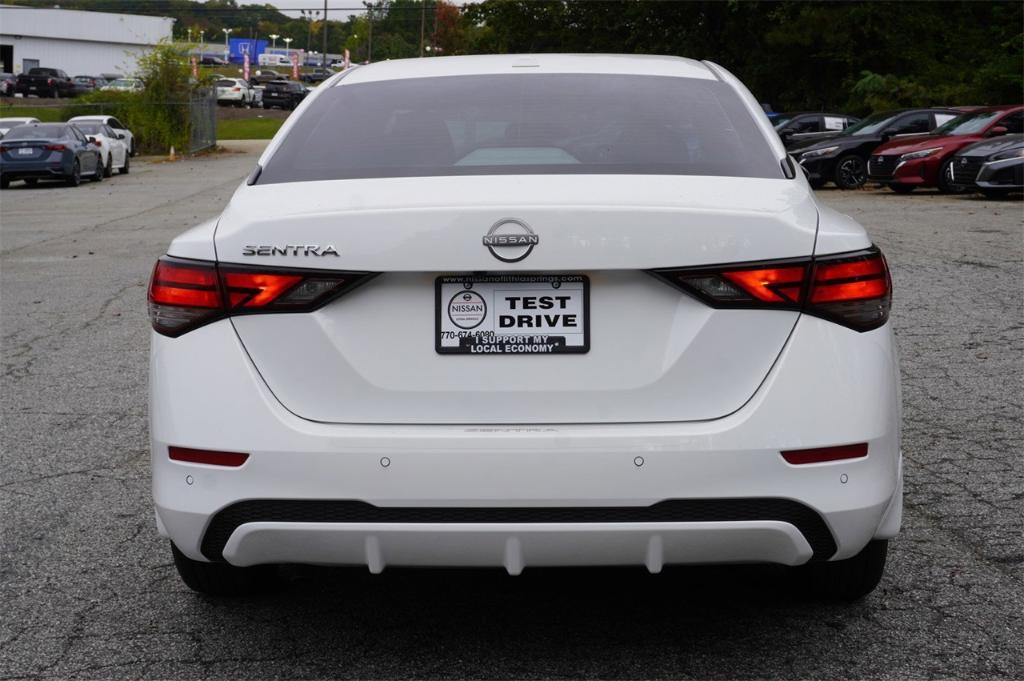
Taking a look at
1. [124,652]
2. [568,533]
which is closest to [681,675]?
[568,533]

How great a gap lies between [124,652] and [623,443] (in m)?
1.61

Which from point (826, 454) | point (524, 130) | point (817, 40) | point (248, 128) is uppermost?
point (817, 40)

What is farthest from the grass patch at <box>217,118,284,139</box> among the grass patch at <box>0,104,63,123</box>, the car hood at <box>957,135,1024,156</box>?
the car hood at <box>957,135,1024,156</box>

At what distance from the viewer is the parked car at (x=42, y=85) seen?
75.4m

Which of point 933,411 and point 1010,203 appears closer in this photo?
point 933,411

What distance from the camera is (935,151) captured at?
22.9m

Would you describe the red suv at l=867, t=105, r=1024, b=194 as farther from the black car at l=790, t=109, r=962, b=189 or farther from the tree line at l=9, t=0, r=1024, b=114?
the tree line at l=9, t=0, r=1024, b=114

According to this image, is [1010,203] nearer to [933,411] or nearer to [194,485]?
[933,411]

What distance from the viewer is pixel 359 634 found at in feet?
12.8

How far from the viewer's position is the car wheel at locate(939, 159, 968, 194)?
72.1 ft

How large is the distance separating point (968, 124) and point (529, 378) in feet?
73.2

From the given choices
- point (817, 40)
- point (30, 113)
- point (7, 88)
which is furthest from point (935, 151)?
point (7, 88)

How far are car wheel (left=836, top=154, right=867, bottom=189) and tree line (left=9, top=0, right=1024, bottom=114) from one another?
523 inches

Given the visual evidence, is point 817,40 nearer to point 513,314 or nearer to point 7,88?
point 513,314
